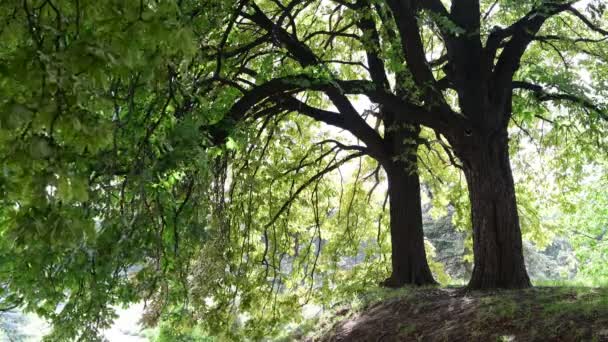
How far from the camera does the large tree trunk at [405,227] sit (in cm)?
948

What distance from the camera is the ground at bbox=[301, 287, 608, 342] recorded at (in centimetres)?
534

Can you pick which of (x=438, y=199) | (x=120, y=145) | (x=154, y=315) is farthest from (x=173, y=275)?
(x=438, y=199)

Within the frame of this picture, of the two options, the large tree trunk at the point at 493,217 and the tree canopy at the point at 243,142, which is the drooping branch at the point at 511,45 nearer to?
the tree canopy at the point at 243,142

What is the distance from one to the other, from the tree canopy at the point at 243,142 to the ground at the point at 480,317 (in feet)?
2.52

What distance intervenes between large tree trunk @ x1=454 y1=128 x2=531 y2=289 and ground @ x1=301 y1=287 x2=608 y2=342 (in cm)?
32

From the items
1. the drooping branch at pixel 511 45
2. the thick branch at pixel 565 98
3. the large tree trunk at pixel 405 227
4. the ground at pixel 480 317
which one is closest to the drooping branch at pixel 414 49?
the drooping branch at pixel 511 45

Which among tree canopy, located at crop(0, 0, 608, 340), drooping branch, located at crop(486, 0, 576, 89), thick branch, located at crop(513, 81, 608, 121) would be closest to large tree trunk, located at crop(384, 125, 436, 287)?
tree canopy, located at crop(0, 0, 608, 340)

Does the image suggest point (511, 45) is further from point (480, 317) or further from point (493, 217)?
point (480, 317)

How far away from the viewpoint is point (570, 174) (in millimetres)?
12125

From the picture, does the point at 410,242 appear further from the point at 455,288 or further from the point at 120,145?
the point at 120,145

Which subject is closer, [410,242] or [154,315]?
[154,315]

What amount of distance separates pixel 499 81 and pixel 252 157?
3418mm

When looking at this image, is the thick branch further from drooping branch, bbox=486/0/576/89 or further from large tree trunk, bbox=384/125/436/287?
large tree trunk, bbox=384/125/436/287

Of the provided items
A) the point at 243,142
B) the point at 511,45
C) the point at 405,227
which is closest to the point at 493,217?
the point at 511,45
